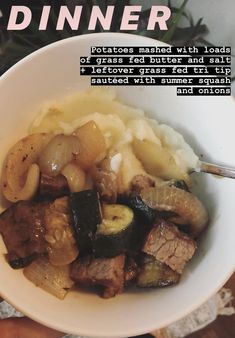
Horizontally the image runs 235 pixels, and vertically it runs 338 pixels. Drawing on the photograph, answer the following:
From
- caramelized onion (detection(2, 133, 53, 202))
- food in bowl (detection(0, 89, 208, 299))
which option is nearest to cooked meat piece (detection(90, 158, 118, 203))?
food in bowl (detection(0, 89, 208, 299))

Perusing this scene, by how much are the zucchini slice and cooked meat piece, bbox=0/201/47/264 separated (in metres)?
0.10

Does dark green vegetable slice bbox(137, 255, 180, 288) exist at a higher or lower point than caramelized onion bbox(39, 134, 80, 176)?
lower

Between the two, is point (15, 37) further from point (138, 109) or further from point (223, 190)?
point (223, 190)

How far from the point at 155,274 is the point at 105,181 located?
0.20 meters

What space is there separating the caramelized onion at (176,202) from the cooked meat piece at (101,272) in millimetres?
117

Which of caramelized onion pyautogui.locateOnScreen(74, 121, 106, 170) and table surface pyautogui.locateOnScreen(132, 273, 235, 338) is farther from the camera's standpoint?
table surface pyautogui.locateOnScreen(132, 273, 235, 338)

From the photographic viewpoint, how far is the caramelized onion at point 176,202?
3.00 feet

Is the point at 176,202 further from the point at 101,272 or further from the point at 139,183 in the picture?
the point at 101,272

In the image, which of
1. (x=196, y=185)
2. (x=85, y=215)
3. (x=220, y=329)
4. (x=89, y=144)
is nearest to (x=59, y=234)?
(x=85, y=215)

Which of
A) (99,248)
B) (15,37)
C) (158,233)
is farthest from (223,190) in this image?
(15,37)

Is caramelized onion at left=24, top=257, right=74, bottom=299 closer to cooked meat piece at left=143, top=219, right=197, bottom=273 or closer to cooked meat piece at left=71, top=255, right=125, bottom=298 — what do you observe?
cooked meat piece at left=71, top=255, right=125, bottom=298

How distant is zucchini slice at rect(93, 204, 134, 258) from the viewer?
0.88 metres

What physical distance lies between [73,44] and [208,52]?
10.9 inches
